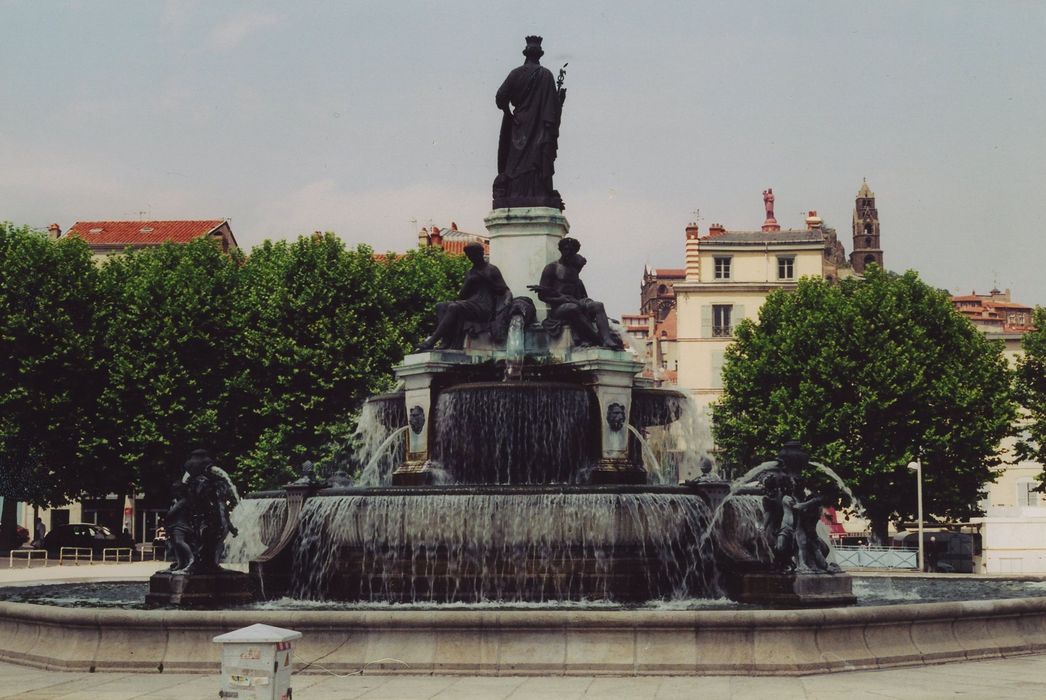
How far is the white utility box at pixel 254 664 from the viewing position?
11.9m

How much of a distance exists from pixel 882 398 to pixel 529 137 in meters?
29.6

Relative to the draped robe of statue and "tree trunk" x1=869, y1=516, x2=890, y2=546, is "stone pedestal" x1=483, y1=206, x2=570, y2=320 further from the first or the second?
"tree trunk" x1=869, y1=516, x2=890, y2=546

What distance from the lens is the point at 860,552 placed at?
49312 mm

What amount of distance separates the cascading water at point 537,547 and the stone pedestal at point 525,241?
7.63 metres

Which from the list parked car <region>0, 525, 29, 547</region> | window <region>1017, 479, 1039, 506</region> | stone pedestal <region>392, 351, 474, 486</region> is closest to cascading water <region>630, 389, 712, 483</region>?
stone pedestal <region>392, 351, 474, 486</region>

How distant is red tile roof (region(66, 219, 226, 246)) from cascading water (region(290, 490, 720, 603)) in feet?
256

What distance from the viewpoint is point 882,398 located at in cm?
5506

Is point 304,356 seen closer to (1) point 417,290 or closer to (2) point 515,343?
(1) point 417,290

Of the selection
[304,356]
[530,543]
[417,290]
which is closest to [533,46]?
[530,543]

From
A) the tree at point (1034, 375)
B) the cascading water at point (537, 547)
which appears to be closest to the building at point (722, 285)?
the tree at point (1034, 375)

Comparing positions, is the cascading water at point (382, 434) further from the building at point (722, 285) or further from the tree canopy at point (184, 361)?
the building at point (722, 285)

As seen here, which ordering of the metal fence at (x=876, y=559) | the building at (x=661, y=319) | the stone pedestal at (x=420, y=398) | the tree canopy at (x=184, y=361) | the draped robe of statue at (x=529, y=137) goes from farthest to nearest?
1. the building at (x=661, y=319)
2. the tree canopy at (x=184, y=361)
3. the metal fence at (x=876, y=559)
4. the draped robe of statue at (x=529, y=137)
5. the stone pedestal at (x=420, y=398)

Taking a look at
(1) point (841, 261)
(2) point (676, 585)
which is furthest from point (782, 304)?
(1) point (841, 261)

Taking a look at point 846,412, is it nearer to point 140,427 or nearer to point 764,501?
point 140,427
